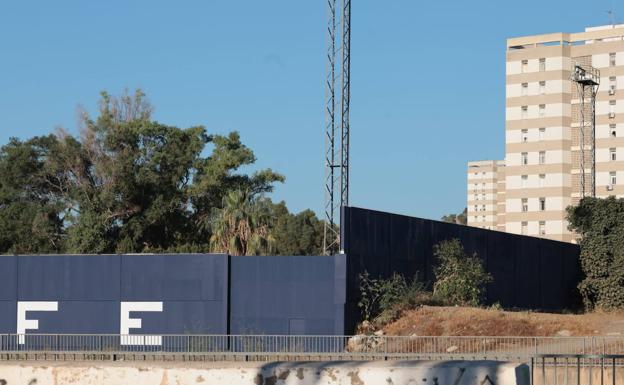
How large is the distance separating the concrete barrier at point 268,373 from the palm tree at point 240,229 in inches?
2120

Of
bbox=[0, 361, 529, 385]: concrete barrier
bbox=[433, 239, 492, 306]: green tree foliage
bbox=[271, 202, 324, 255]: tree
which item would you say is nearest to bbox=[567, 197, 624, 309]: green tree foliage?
bbox=[433, 239, 492, 306]: green tree foliage

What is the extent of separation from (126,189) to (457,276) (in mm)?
30422

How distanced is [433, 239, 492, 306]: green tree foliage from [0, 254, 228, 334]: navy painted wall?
9603 millimetres

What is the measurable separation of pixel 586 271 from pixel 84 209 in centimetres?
3181

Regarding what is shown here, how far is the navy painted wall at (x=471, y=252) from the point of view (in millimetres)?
41625

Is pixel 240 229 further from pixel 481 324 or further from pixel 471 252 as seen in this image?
pixel 481 324

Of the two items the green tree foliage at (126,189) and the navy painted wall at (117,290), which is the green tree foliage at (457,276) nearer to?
the navy painted wall at (117,290)

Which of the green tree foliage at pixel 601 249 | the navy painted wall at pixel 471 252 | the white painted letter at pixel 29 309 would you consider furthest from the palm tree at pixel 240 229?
the white painted letter at pixel 29 309

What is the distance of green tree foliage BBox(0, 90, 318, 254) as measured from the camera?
226ft

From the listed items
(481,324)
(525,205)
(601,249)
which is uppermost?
(525,205)

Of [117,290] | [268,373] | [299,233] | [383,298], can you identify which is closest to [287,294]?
[383,298]

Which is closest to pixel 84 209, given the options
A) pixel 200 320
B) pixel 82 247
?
pixel 82 247

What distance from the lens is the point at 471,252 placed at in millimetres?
49000

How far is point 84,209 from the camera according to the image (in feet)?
230
